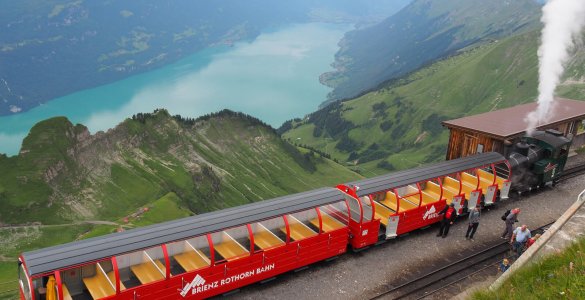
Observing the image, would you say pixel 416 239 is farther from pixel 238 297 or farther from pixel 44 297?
pixel 44 297

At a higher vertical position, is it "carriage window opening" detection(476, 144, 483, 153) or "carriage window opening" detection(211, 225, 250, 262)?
"carriage window opening" detection(476, 144, 483, 153)

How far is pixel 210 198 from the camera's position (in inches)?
3489

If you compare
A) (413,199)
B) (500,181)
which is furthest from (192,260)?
(500,181)

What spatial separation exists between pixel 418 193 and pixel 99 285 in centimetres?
1650

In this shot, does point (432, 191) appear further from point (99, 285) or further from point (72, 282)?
point (72, 282)

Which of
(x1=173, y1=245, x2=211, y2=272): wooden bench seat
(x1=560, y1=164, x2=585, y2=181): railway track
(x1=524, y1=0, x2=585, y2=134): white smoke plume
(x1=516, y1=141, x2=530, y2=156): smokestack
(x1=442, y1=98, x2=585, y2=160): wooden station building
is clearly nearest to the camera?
(x1=173, y1=245, x2=211, y2=272): wooden bench seat

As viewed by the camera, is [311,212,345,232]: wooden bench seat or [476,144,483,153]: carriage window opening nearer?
[311,212,345,232]: wooden bench seat

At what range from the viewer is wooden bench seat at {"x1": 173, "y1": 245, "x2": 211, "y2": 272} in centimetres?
1809

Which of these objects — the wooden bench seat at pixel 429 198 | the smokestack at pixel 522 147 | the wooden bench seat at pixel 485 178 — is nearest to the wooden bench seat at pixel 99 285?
the wooden bench seat at pixel 429 198

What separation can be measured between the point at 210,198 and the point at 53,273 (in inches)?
2921

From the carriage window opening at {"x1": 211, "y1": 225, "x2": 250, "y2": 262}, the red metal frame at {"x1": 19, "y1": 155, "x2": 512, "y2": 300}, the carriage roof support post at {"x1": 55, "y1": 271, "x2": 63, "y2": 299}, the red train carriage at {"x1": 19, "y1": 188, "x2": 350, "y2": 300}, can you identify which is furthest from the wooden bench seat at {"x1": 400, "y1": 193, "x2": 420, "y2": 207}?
the carriage roof support post at {"x1": 55, "y1": 271, "x2": 63, "y2": 299}

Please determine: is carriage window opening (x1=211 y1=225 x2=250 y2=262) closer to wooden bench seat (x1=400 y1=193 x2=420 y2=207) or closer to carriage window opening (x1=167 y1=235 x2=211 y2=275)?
carriage window opening (x1=167 y1=235 x2=211 y2=275)

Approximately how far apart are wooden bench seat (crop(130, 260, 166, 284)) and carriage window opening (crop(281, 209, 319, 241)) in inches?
232

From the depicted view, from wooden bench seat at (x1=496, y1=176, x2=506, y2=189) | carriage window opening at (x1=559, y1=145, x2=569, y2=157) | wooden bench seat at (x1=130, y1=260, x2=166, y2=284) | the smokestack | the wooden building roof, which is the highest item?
the wooden building roof
